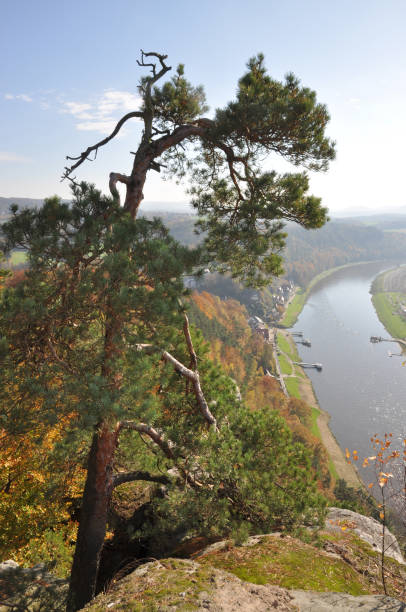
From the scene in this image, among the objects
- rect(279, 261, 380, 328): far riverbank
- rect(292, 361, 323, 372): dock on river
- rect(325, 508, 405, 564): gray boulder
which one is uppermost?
rect(325, 508, 405, 564): gray boulder

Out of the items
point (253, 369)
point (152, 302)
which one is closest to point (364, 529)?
point (152, 302)

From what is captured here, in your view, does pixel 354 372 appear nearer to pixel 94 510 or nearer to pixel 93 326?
pixel 94 510

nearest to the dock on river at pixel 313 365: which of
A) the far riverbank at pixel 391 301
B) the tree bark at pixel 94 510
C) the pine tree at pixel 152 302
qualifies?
the far riverbank at pixel 391 301

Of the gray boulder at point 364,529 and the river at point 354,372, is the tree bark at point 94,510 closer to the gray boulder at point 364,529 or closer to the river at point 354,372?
the gray boulder at point 364,529

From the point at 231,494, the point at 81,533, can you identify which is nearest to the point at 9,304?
the point at 81,533

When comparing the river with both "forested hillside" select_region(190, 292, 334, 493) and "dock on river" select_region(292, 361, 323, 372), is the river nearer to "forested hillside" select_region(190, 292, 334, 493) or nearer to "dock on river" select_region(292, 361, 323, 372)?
"dock on river" select_region(292, 361, 323, 372)

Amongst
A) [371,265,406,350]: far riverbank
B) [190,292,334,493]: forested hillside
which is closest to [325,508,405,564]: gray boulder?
[190,292,334,493]: forested hillside

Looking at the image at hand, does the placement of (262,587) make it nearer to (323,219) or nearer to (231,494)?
(231,494)

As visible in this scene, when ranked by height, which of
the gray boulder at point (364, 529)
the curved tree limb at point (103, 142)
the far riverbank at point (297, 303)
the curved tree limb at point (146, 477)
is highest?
the curved tree limb at point (103, 142)
